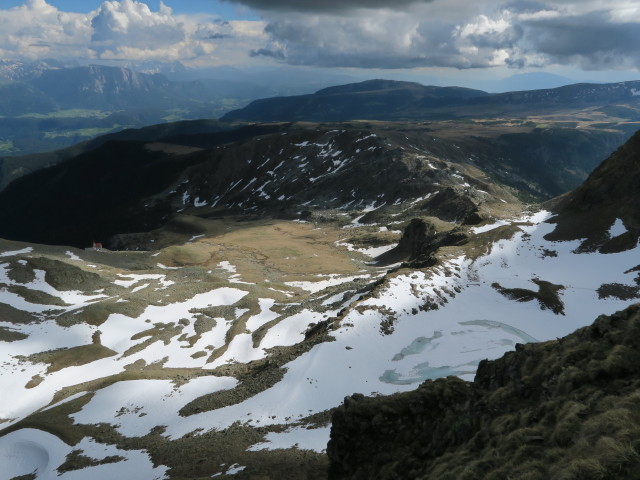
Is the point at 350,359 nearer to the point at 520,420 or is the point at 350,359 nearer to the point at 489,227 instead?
the point at 520,420

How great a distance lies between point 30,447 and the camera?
41.2 meters

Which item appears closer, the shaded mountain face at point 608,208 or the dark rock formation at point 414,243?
the shaded mountain face at point 608,208

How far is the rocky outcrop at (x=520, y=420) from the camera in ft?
40.7

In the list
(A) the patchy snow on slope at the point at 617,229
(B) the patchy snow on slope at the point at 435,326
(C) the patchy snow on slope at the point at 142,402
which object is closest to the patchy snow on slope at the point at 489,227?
(B) the patchy snow on slope at the point at 435,326

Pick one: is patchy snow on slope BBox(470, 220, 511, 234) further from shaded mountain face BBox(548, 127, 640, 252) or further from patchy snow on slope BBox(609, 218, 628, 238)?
patchy snow on slope BBox(609, 218, 628, 238)

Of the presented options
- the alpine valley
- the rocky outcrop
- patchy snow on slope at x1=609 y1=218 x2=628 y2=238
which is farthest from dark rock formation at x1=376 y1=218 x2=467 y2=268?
the rocky outcrop

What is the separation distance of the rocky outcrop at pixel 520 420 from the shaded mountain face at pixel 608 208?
57.4 metres

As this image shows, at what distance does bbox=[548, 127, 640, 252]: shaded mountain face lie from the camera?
67.2m

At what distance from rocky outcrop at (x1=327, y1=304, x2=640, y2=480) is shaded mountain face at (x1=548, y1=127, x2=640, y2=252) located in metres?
57.4

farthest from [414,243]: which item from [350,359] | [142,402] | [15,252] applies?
[15,252]

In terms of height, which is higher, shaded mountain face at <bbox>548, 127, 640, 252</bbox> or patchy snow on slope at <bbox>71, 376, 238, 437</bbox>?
shaded mountain face at <bbox>548, 127, 640, 252</bbox>

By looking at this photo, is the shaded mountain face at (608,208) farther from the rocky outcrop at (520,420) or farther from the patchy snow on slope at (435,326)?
the rocky outcrop at (520,420)

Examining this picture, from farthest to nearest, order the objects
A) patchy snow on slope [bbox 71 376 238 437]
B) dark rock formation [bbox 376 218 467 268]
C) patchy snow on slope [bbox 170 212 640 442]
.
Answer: dark rock formation [bbox 376 218 467 268]
patchy snow on slope [bbox 71 376 238 437]
patchy snow on slope [bbox 170 212 640 442]

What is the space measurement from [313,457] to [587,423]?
749 inches
